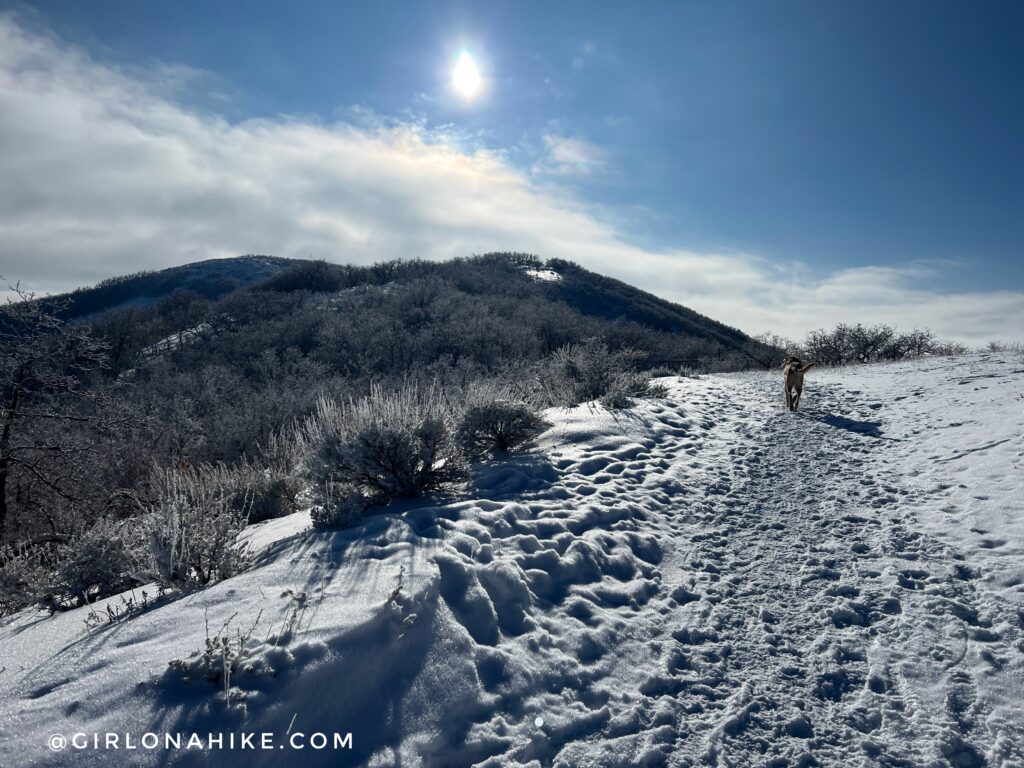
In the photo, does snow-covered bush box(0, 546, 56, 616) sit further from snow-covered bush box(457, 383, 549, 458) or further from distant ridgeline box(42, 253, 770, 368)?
distant ridgeline box(42, 253, 770, 368)

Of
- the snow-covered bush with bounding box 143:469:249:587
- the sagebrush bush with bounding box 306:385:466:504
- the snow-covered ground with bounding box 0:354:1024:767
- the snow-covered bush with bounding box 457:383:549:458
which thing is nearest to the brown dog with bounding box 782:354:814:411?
the snow-covered ground with bounding box 0:354:1024:767

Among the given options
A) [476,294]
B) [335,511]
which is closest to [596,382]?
[335,511]

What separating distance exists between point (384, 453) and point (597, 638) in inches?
110

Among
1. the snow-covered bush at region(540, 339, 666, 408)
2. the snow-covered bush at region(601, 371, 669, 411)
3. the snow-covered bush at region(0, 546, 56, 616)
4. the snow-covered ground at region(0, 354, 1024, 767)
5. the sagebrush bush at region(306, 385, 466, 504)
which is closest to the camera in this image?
the snow-covered ground at region(0, 354, 1024, 767)

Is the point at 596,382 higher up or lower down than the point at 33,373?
higher up

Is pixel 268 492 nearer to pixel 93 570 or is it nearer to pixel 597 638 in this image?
pixel 93 570

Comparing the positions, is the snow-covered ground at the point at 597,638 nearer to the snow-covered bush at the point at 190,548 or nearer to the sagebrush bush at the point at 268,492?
the snow-covered bush at the point at 190,548

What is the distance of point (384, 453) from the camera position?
5.37m

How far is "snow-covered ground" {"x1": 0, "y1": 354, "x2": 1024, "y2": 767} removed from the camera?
2605 mm

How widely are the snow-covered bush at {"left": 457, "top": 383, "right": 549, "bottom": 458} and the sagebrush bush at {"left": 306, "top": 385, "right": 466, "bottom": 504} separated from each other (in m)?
1.23

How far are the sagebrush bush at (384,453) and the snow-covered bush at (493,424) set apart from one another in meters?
1.23

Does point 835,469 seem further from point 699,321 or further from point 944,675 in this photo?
point 699,321

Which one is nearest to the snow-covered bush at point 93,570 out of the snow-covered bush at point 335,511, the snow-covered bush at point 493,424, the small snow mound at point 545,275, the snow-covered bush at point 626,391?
the snow-covered bush at point 335,511

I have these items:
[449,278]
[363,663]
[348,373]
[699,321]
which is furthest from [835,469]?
[699,321]
